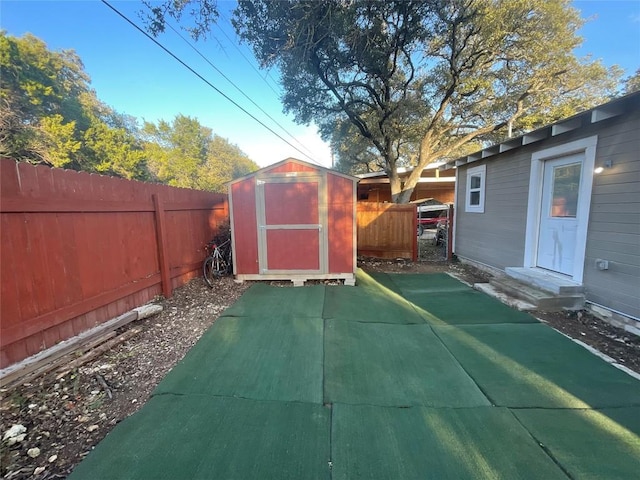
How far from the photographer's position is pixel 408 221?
24.1 feet

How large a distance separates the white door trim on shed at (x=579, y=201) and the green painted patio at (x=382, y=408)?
1305mm

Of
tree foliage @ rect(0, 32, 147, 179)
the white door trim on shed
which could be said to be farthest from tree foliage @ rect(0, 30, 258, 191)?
the white door trim on shed

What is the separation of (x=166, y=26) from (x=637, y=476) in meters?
8.17

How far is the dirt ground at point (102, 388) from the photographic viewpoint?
5.43ft

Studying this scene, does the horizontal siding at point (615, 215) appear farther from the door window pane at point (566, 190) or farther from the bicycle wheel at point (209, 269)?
the bicycle wheel at point (209, 269)

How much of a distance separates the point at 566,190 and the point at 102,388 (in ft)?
20.2

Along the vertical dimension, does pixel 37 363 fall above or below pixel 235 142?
below

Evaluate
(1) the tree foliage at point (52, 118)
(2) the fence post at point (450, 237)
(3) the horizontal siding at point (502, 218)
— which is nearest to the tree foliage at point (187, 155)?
(1) the tree foliage at point (52, 118)

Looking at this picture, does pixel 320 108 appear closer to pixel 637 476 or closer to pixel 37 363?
pixel 37 363

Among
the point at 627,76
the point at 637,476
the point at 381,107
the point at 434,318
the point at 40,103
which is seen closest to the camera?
the point at 637,476

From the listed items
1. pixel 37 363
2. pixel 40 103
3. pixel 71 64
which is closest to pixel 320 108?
pixel 37 363

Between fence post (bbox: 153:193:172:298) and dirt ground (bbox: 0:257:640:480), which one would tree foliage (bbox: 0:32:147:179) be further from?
dirt ground (bbox: 0:257:640:480)

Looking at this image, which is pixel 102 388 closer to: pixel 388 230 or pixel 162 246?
pixel 162 246

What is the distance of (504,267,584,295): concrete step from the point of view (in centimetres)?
372
